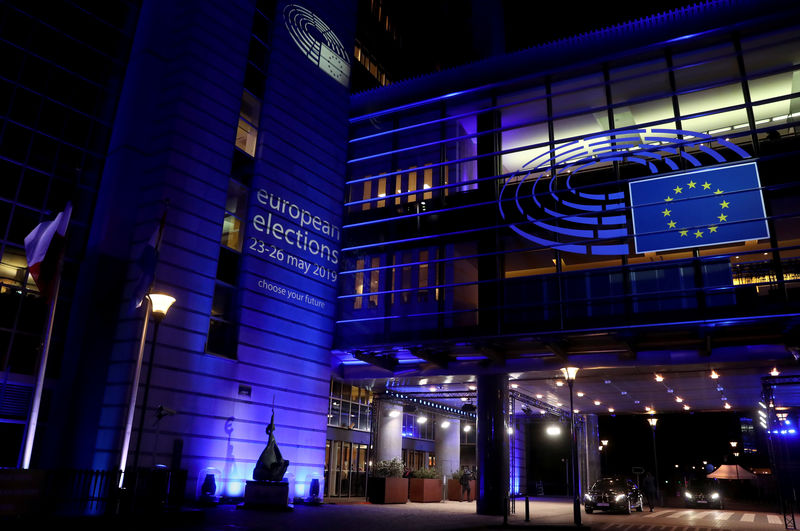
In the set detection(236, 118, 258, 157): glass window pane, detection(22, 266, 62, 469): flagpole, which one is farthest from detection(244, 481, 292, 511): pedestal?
detection(236, 118, 258, 157): glass window pane

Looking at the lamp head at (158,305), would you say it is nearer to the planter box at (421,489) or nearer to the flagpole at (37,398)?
the flagpole at (37,398)

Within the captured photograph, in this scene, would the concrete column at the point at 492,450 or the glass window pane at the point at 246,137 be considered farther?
the glass window pane at the point at 246,137

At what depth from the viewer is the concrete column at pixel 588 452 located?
40469 mm

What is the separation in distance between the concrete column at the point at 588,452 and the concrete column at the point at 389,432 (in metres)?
15.4

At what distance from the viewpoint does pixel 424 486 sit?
28422 mm

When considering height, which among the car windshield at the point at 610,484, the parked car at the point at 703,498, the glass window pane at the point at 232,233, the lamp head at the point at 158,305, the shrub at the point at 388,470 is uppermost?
the glass window pane at the point at 232,233

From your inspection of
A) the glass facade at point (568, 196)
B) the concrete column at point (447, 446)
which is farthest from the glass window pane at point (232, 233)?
the concrete column at point (447, 446)

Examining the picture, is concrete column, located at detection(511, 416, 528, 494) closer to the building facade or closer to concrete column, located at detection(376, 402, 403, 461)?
concrete column, located at detection(376, 402, 403, 461)

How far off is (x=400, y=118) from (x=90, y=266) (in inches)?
564

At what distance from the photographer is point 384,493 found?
25.7 metres

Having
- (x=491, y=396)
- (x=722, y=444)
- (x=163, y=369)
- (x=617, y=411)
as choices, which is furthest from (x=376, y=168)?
(x=722, y=444)

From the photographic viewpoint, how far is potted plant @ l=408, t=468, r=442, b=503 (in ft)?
92.5

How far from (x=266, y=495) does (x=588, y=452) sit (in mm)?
29312

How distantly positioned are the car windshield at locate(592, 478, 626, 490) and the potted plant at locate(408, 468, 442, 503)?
7433 millimetres
